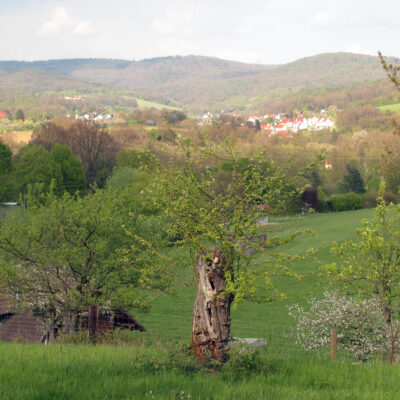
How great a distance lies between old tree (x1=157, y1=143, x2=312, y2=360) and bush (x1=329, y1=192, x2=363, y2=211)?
248 feet

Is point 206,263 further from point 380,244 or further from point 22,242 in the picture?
point 22,242

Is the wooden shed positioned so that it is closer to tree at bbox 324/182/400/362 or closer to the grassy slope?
the grassy slope

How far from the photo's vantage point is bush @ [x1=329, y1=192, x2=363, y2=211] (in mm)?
82688

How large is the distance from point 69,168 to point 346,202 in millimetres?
42593

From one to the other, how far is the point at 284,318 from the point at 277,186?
21692 mm

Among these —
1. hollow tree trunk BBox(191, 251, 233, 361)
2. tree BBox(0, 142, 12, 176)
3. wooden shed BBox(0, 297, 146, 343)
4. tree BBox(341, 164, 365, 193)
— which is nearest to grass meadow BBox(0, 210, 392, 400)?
hollow tree trunk BBox(191, 251, 233, 361)

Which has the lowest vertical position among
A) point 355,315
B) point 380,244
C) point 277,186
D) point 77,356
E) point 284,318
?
point 284,318

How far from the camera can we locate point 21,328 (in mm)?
18109

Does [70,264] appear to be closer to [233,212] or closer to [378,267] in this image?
[233,212]

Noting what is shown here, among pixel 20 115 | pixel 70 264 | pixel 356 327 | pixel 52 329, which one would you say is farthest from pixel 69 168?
pixel 20 115

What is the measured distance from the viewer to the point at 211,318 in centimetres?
816

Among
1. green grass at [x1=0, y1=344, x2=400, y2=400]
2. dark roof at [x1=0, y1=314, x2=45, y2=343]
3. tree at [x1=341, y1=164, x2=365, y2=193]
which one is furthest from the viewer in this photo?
tree at [x1=341, y1=164, x2=365, y2=193]

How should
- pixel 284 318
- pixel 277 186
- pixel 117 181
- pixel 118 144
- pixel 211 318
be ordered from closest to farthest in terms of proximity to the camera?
pixel 211 318 < pixel 277 186 < pixel 284 318 < pixel 117 181 < pixel 118 144

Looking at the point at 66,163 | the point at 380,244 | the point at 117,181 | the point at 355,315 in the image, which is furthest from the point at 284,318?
the point at 66,163
